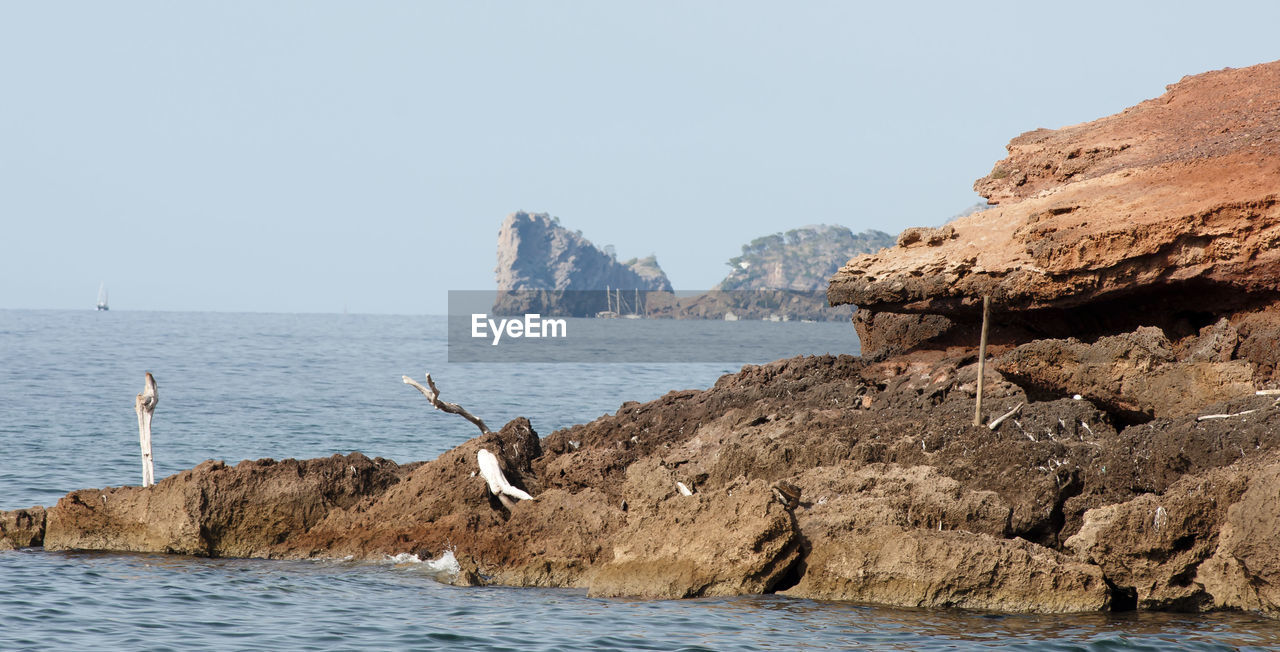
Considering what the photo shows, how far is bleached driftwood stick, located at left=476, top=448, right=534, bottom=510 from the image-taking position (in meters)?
14.9

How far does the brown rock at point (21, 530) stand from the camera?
14961 mm

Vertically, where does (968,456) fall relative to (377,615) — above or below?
above

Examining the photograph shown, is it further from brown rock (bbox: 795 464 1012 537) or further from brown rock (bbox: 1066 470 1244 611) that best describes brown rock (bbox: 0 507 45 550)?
brown rock (bbox: 1066 470 1244 611)

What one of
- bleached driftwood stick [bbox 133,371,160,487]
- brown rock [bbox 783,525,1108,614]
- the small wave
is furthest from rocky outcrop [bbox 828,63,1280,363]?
bleached driftwood stick [bbox 133,371,160,487]

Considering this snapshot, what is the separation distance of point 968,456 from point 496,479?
232 inches

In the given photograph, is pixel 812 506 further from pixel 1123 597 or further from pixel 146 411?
pixel 146 411

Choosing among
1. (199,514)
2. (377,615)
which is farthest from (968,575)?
(199,514)

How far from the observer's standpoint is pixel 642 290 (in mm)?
194250

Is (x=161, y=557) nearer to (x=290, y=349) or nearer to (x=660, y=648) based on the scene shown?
(x=660, y=648)

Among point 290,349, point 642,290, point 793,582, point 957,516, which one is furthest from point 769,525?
point 642,290

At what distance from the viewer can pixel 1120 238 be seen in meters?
16.7

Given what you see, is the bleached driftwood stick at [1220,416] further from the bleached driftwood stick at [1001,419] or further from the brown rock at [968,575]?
the brown rock at [968,575]

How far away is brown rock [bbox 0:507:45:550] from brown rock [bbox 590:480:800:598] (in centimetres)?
772

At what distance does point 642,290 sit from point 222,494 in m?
179
